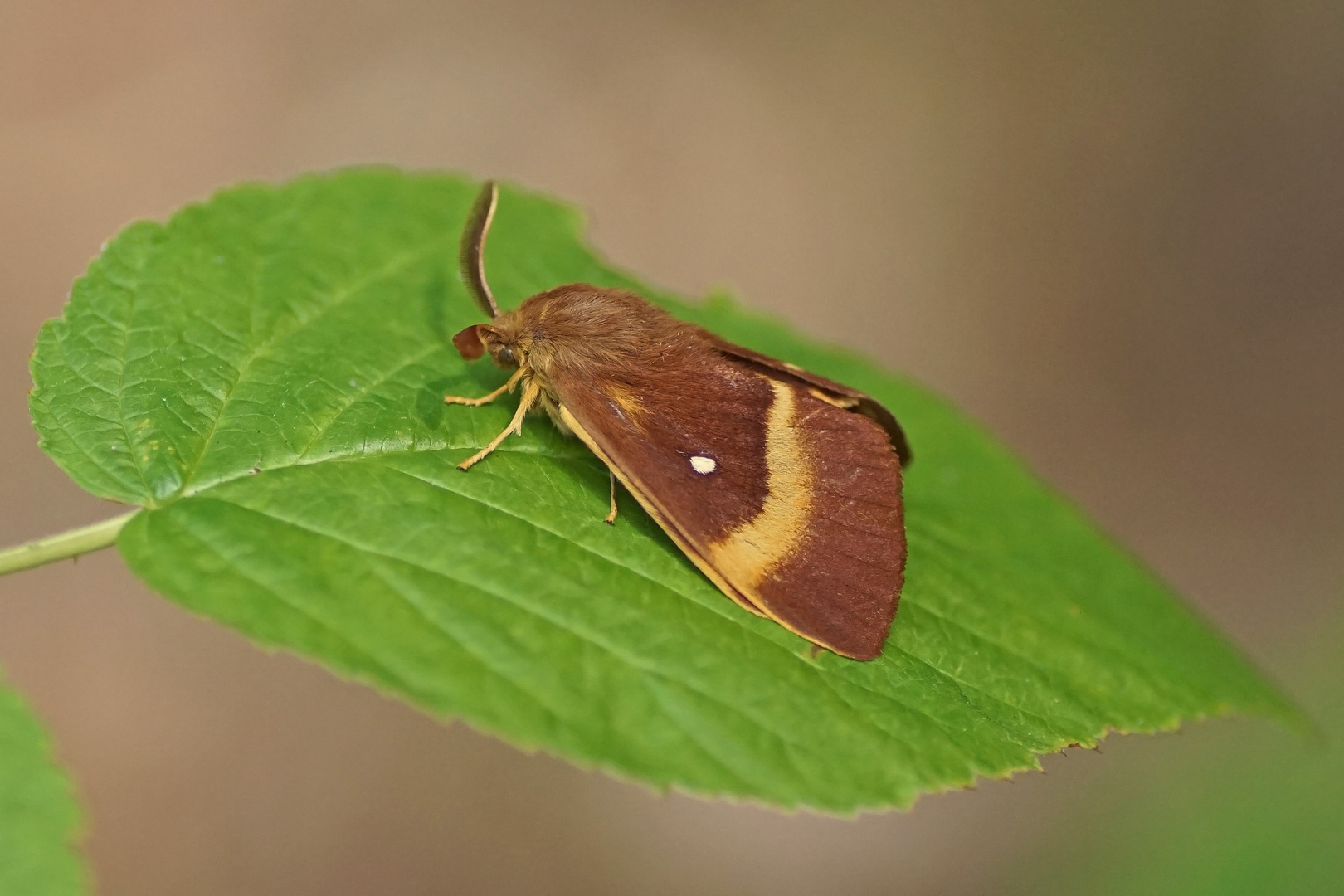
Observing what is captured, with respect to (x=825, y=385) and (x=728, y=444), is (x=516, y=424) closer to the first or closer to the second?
(x=728, y=444)

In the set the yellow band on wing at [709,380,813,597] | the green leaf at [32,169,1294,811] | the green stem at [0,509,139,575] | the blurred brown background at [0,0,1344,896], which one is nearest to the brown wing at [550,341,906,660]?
the yellow band on wing at [709,380,813,597]

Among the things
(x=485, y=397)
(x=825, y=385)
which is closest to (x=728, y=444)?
(x=825, y=385)

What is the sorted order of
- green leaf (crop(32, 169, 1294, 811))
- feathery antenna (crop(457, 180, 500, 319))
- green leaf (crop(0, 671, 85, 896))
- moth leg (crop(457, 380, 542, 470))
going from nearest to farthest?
green leaf (crop(0, 671, 85, 896)) < green leaf (crop(32, 169, 1294, 811)) < moth leg (crop(457, 380, 542, 470)) < feathery antenna (crop(457, 180, 500, 319))

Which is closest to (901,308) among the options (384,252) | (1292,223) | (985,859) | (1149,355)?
(1149,355)

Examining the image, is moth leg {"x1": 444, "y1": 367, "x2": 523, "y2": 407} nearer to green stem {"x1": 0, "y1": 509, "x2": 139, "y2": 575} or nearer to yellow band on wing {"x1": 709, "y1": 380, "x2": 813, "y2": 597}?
yellow band on wing {"x1": 709, "y1": 380, "x2": 813, "y2": 597}

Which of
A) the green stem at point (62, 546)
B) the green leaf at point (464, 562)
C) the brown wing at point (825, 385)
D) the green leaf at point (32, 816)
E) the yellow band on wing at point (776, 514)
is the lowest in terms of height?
the green leaf at point (32, 816)

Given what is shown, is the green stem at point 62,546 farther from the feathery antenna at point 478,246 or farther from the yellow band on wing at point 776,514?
the yellow band on wing at point 776,514

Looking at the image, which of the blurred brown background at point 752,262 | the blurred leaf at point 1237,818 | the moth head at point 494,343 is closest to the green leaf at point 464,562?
the moth head at point 494,343
